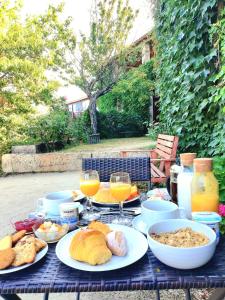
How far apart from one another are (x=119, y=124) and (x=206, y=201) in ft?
35.6

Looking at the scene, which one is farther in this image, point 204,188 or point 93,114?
point 93,114

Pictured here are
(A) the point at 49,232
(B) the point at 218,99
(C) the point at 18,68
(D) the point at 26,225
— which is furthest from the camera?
(C) the point at 18,68

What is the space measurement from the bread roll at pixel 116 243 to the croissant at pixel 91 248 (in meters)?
0.02

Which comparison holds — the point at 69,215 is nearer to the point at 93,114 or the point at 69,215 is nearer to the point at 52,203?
the point at 52,203

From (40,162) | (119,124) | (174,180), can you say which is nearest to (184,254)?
(174,180)

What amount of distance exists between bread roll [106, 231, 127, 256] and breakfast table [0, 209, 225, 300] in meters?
0.06

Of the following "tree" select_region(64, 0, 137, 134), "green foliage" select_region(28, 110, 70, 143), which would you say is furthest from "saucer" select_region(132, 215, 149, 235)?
"tree" select_region(64, 0, 137, 134)

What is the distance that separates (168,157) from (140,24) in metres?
8.95

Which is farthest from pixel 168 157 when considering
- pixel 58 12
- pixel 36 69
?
pixel 58 12

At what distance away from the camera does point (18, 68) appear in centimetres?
626

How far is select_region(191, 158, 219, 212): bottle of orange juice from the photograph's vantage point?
992 mm

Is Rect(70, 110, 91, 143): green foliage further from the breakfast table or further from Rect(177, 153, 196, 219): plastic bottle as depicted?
the breakfast table

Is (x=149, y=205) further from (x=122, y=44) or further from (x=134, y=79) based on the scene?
(x=122, y=44)

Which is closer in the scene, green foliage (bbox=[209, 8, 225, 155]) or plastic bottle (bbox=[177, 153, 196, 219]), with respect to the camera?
plastic bottle (bbox=[177, 153, 196, 219])
